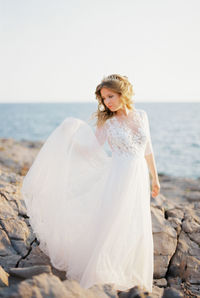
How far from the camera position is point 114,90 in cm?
322

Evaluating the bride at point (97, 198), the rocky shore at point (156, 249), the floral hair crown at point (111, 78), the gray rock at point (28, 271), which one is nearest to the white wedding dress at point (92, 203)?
the bride at point (97, 198)

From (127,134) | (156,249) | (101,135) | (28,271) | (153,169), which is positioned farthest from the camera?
(156,249)

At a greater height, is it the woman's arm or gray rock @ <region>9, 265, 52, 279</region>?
the woman's arm

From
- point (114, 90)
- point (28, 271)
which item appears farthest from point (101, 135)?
point (28, 271)

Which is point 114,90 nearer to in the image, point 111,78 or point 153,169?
point 111,78

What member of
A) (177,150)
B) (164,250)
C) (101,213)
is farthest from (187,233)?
(177,150)

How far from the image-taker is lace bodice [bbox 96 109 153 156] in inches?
126

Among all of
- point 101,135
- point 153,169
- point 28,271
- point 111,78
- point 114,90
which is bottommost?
point 28,271

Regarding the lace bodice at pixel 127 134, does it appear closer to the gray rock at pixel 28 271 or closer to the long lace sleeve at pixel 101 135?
the long lace sleeve at pixel 101 135

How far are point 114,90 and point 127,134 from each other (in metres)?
0.57

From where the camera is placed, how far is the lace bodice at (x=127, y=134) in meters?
3.19

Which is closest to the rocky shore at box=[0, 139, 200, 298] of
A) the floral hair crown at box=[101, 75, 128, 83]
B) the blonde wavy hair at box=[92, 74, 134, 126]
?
the blonde wavy hair at box=[92, 74, 134, 126]

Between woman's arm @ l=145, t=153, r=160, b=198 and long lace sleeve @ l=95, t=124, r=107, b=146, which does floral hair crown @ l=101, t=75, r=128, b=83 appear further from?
woman's arm @ l=145, t=153, r=160, b=198

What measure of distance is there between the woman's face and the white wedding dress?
6.7 inches
